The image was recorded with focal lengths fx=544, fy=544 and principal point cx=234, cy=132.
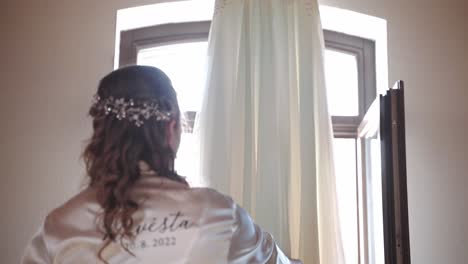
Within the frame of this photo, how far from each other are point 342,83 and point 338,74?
4 cm

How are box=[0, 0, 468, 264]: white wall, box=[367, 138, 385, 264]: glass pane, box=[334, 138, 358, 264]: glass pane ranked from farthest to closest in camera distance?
box=[334, 138, 358, 264]: glass pane
box=[0, 0, 468, 264]: white wall
box=[367, 138, 385, 264]: glass pane

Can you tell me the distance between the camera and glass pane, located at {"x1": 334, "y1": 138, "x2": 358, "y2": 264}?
2219 millimetres

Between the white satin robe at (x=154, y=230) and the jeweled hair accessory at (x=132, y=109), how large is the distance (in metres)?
0.13

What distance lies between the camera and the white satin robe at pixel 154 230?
1135mm

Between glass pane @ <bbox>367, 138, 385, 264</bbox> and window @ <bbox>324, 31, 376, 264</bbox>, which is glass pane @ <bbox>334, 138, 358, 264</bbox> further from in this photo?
glass pane @ <bbox>367, 138, 385, 264</bbox>

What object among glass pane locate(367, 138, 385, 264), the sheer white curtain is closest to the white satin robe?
the sheer white curtain

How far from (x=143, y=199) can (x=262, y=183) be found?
77 cm

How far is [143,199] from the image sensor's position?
1.15m

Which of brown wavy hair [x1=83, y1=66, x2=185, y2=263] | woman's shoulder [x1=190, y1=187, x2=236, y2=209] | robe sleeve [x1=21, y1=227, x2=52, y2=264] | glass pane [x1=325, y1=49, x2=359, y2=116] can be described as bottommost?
robe sleeve [x1=21, y1=227, x2=52, y2=264]

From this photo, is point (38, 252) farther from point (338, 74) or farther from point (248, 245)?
point (338, 74)

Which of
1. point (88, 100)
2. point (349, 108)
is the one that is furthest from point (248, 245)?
point (349, 108)

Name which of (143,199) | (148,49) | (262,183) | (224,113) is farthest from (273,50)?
(143,199)

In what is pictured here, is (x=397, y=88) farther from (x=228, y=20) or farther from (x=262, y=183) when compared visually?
(x=228, y=20)

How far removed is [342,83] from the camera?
2342 mm
